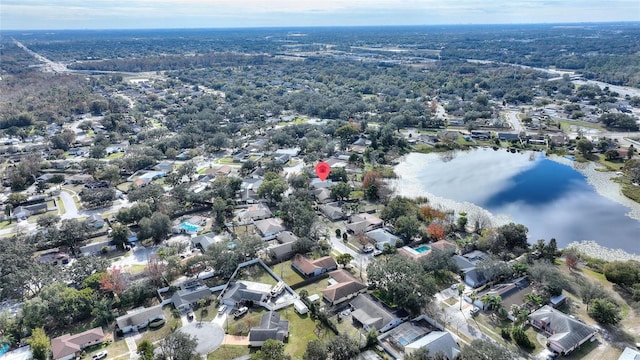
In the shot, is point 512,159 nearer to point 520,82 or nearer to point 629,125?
point 629,125

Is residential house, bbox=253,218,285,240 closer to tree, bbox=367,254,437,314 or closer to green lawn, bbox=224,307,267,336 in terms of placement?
green lawn, bbox=224,307,267,336

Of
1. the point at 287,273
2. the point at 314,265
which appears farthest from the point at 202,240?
the point at 314,265

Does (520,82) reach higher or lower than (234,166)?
higher

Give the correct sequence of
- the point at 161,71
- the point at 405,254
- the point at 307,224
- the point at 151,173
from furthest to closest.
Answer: the point at 161,71
the point at 151,173
the point at 307,224
the point at 405,254

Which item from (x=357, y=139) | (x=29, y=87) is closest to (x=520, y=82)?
(x=357, y=139)

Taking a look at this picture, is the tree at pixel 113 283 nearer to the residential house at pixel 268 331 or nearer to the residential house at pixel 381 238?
the residential house at pixel 268 331

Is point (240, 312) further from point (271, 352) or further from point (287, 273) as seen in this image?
point (271, 352)
